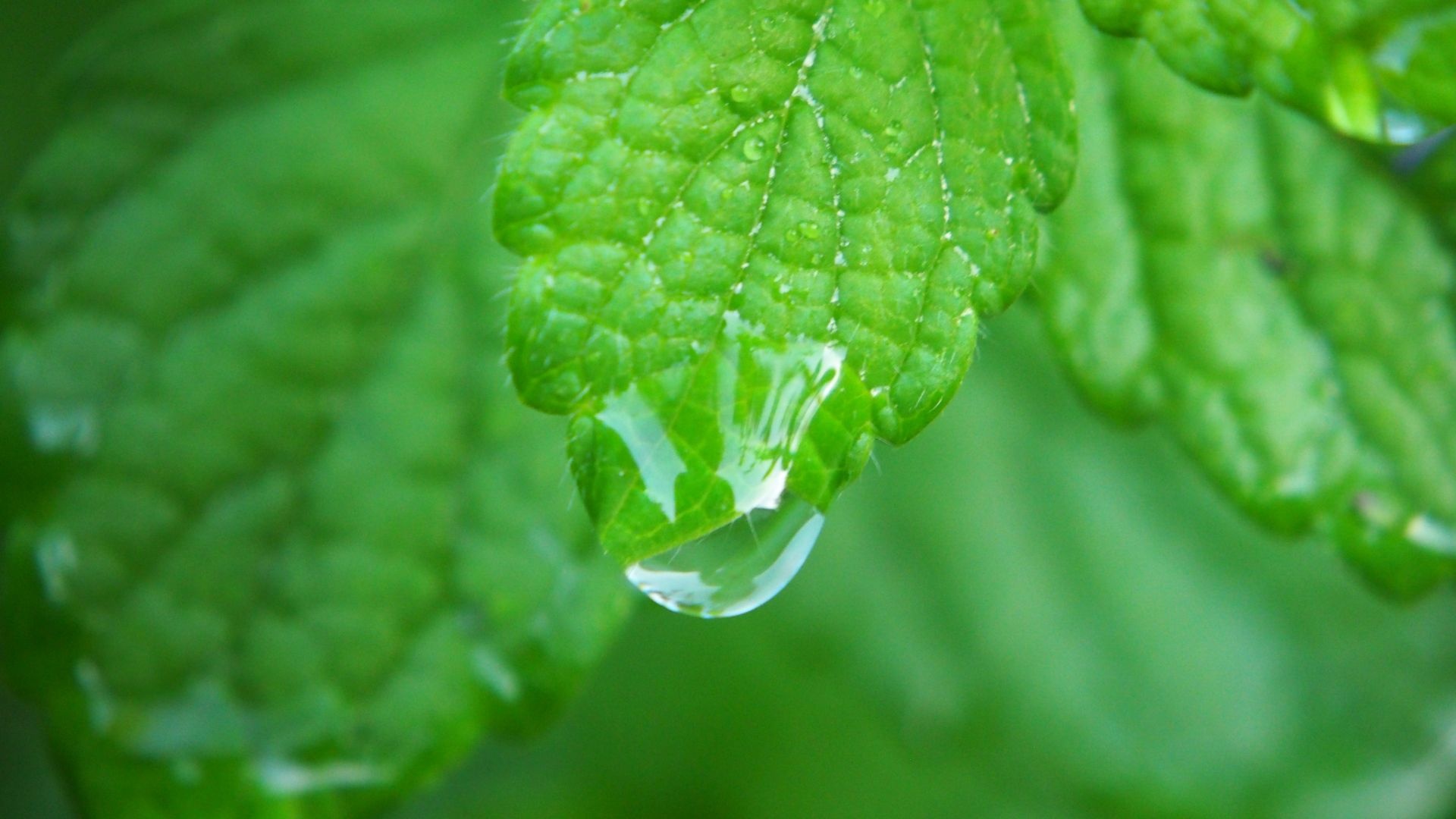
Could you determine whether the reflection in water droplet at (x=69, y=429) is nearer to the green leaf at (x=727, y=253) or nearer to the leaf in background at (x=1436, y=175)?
the green leaf at (x=727, y=253)

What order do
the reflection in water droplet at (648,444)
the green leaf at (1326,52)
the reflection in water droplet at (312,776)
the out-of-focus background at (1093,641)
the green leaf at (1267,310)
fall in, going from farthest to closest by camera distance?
the out-of-focus background at (1093,641) → the reflection in water droplet at (312,776) → the green leaf at (1267,310) → the green leaf at (1326,52) → the reflection in water droplet at (648,444)

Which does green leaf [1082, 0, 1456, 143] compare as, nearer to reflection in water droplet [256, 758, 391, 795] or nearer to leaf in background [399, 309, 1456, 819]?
reflection in water droplet [256, 758, 391, 795]

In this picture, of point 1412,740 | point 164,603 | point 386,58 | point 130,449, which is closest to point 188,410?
point 130,449

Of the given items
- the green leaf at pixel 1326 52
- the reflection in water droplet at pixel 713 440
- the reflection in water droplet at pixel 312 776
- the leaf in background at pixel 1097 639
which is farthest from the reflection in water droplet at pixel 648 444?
the leaf in background at pixel 1097 639

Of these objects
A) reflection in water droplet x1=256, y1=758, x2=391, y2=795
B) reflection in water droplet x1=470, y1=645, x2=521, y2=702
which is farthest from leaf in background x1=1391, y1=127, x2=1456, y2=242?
reflection in water droplet x1=256, y1=758, x2=391, y2=795

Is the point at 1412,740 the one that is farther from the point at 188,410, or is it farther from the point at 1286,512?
the point at 188,410

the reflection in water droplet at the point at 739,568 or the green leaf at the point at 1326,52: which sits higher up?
the green leaf at the point at 1326,52

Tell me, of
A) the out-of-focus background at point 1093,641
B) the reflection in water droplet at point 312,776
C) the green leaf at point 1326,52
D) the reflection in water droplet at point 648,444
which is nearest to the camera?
the reflection in water droplet at point 648,444
